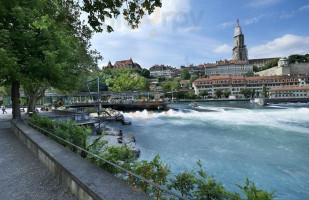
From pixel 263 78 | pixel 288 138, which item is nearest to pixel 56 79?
pixel 288 138

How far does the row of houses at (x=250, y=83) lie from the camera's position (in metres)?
108

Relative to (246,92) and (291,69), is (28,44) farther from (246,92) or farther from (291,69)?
(291,69)

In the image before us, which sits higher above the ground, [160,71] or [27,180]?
[160,71]

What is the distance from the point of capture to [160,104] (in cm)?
4797

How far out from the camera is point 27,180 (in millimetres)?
4539

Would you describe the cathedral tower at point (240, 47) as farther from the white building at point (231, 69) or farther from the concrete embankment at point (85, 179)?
the concrete embankment at point (85, 179)

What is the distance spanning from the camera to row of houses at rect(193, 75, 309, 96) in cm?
10788

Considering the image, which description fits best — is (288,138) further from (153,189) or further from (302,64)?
(302,64)

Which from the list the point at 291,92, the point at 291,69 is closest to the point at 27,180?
the point at 291,92

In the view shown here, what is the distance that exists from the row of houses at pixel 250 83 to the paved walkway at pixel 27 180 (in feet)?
367

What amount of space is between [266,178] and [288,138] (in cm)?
1050

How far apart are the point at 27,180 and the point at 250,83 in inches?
4873

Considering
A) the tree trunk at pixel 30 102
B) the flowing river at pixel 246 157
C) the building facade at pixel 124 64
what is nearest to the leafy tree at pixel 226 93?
the flowing river at pixel 246 157

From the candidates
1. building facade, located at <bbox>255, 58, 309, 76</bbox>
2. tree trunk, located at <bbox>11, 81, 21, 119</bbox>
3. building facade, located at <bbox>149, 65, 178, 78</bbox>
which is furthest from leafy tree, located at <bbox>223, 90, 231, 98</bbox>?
tree trunk, located at <bbox>11, 81, 21, 119</bbox>
